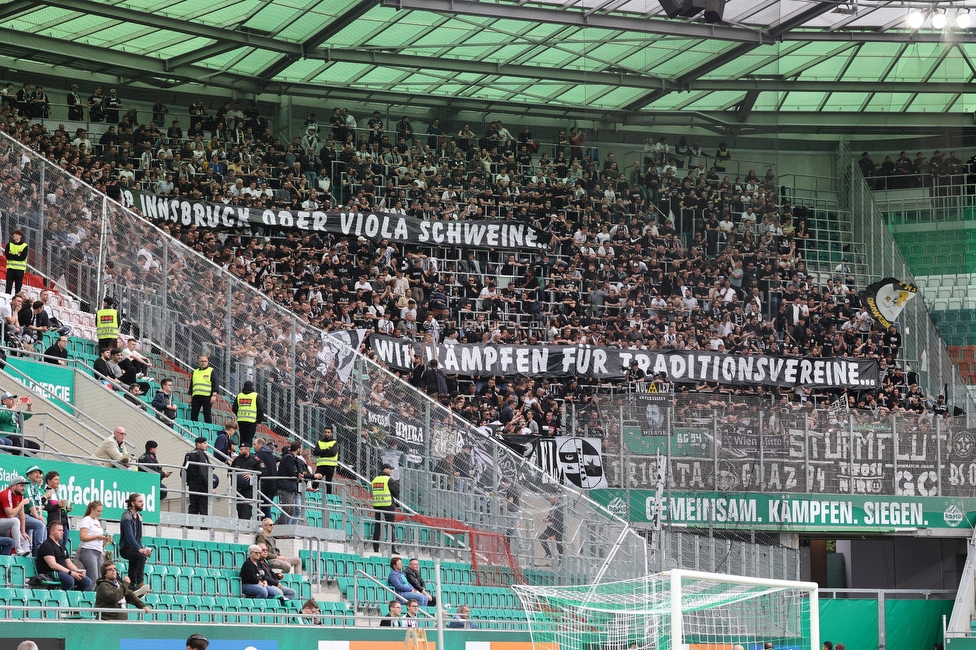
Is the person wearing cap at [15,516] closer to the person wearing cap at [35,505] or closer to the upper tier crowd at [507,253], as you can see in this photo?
the person wearing cap at [35,505]

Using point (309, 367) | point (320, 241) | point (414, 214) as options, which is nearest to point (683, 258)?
point (414, 214)

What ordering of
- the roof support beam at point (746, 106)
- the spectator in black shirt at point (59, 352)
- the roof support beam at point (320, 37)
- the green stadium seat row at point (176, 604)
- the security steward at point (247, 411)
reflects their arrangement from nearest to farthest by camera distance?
the green stadium seat row at point (176, 604) → the spectator in black shirt at point (59, 352) → the security steward at point (247, 411) → the roof support beam at point (320, 37) → the roof support beam at point (746, 106)

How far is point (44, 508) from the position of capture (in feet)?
43.1

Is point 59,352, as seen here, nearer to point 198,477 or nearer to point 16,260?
point 16,260

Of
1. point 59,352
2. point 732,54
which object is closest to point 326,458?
point 59,352

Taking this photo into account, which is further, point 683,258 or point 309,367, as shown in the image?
point 683,258

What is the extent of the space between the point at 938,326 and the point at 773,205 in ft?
17.0

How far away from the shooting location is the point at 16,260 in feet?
61.2

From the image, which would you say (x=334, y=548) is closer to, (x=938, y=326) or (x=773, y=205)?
(x=773, y=205)

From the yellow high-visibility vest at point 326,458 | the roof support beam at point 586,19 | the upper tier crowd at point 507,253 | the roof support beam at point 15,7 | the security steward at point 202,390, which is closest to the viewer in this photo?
the security steward at point 202,390

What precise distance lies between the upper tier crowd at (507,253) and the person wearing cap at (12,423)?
10.3 meters

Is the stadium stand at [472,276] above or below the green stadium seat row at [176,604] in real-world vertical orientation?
above

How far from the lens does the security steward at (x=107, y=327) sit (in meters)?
18.3

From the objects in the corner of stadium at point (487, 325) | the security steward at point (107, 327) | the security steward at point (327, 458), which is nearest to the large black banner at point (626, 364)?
the corner of stadium at point (487, 325)
